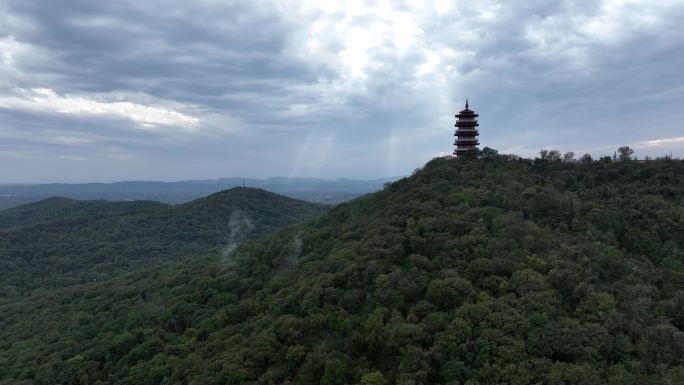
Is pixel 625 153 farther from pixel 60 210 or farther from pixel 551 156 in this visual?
pixel 60 210

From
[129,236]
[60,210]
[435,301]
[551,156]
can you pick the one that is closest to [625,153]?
[551,156]

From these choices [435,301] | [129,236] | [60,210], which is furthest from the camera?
[60,210]

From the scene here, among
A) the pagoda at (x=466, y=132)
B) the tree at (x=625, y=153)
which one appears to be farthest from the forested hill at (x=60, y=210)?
the tree at (x=625, y=153)

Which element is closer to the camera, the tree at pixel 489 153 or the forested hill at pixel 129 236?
the tree at pixel 489 153

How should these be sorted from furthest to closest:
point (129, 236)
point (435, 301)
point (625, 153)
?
point (129, 236), point (625, 153), point (435, 301)

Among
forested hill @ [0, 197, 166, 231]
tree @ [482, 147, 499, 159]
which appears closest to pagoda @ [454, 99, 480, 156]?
tree @ [482, 147, 499, 159]

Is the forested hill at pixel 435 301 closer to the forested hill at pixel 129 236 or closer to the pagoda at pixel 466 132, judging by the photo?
the pagoda at pixel 466 132

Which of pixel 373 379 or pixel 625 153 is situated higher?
pixel 625 153
